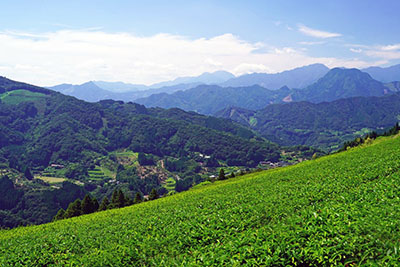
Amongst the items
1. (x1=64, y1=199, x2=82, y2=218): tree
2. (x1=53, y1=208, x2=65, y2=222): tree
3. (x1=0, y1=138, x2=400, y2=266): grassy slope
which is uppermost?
(x1=0, y1=138, x2=400, y2=266): grassy slope

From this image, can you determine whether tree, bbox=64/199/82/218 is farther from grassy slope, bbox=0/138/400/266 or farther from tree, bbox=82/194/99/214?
grassy slope, bbox=0/138/400/266

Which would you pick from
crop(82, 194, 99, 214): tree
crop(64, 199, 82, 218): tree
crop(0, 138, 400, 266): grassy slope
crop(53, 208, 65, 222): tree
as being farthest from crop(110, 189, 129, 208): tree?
crop(0, 138, 400, 266): grassy slope

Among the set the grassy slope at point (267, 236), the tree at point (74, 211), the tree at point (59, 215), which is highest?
the grassy slope at point (267, 236)

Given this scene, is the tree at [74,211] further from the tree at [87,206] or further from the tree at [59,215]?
the tree at [59,215]

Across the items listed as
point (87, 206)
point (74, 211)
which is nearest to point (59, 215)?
point (74, 211)

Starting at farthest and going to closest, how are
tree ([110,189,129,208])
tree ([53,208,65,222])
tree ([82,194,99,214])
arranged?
tree ([110,189,129,208]), tree ([53,208,65,222]), tree ([82,194,99,214])

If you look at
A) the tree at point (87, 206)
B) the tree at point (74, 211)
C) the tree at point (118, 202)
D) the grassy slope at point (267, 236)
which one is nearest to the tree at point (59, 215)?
the tree at point (74, 211)

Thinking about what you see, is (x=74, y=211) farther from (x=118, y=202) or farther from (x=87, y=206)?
(x=118, y=202)

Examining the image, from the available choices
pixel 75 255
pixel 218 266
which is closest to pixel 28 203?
pixel 75 255

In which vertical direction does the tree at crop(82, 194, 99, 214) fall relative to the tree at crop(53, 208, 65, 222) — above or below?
above

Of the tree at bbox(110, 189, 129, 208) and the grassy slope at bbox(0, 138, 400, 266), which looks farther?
the tree at bbox(110, 189, 129, 208)

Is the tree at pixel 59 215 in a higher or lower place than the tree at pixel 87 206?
lower

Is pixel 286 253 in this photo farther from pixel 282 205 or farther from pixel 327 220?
pixel 282 205

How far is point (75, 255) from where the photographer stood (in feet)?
72.6
